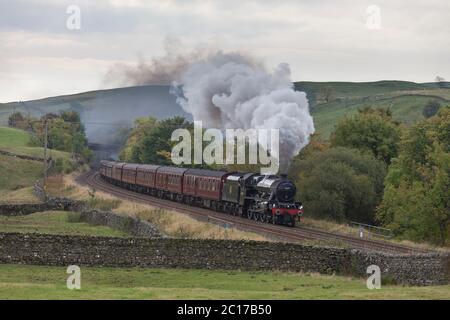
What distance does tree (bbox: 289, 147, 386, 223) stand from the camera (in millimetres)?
68750

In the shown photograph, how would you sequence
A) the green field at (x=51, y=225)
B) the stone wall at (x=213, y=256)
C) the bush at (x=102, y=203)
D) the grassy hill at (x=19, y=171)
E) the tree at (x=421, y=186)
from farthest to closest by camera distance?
the grassy hill at (x=19, y=171) < the bush at (x=102, y=203) < the tree at (x=421, y=186) < the green field at (x=51, y=225) < the stone wall at (x=213, y=256)

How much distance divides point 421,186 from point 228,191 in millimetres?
13838

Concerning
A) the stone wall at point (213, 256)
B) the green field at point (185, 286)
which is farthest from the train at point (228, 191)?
the green field at point (185, 286)

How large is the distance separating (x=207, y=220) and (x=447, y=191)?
18.9 metres

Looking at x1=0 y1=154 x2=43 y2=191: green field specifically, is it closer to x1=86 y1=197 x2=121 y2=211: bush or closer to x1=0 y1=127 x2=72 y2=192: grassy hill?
x1=0 y1=127 x2=72 y2=192: grassy hill

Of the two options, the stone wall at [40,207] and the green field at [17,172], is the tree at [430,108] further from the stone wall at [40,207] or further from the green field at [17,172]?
the stone wall at [40,207]

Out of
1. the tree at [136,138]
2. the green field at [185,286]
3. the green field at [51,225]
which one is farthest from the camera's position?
the tree at [136,138]

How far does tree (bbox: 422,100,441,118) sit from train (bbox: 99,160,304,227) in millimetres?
94114

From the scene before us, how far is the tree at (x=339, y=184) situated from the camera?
226ft

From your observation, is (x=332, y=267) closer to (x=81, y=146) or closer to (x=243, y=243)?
(x=243, y=243)

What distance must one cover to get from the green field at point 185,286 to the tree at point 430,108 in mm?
151921

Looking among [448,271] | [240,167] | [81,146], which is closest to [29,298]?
[448,271]

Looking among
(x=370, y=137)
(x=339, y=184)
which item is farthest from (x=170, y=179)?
(x=370, y=137)

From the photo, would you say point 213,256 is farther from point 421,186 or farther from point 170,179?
point 170,179
